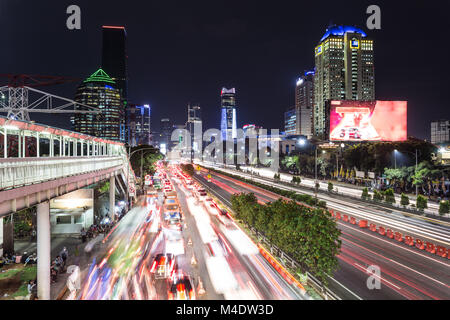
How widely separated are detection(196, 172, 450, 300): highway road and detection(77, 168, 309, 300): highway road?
3.86 meters

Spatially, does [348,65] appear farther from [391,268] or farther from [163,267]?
[163,267]

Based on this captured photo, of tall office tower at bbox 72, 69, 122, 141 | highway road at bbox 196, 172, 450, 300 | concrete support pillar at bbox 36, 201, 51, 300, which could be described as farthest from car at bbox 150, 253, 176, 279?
tall office tower at bbox 72, 69, 122, 141

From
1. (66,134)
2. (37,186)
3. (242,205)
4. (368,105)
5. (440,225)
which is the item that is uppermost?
(368,105)

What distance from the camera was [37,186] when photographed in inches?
433

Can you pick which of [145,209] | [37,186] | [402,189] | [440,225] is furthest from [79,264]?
[402,189]

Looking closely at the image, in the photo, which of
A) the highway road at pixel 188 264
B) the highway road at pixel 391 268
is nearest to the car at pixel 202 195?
the highway road at pixel 188 264

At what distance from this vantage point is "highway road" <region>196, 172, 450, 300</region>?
13.4 m

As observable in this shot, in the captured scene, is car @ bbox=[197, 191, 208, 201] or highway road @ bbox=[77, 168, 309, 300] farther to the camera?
car @ bbox=[197, 191, 208, 201]

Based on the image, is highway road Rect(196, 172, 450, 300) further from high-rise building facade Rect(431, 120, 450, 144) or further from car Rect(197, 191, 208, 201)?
high-rise building facade Rect(431, 120, 450, 144)

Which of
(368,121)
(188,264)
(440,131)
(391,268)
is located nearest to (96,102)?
(368,121)

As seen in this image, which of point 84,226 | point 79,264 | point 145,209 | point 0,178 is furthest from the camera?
point 145,209

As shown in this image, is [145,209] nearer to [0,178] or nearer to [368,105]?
[0,178]

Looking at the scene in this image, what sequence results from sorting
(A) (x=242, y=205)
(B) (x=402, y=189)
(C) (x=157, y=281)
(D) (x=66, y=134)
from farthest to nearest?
(B) (x=402, y=189) < (A) (x=242, y=205) < (D) (x=66, y=134) < (C) (x=157, y=281)

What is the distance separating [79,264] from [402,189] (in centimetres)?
5318
